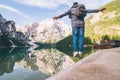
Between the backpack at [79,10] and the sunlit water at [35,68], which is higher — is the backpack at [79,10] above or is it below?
above

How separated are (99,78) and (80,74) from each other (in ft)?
1.45

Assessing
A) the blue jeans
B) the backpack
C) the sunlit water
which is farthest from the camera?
the sunlit water

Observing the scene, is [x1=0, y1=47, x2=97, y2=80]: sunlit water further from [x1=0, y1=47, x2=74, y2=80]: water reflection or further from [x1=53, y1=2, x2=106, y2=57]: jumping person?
[x1=53, y1=2, x2=106, y2=57]: jumping person

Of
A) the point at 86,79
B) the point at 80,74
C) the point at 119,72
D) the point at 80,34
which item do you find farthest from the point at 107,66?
the point at 80,34

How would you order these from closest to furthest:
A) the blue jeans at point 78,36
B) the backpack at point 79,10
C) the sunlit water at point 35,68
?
the backpack at point 79,10 < the blue jeans at point 78,36 < the sunlit water at point 35,68

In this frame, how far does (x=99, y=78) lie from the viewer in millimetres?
4281

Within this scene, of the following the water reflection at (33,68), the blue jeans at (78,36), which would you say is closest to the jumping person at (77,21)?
the blue jeans at (78,36)

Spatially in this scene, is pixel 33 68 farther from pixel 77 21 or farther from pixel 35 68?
pixel 77 21

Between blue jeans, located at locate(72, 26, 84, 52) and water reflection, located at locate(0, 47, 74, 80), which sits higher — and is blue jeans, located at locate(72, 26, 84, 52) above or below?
above

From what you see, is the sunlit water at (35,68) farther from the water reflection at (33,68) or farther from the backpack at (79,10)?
the backpack at (79,10)

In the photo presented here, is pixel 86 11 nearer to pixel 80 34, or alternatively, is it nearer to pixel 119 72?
pixel 80 34

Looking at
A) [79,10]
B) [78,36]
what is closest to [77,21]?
[79,10]

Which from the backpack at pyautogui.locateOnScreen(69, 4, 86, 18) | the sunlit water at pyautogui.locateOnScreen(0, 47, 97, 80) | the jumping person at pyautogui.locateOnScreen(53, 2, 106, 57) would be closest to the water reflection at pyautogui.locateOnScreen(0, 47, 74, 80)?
the sunlit water at pyautogui.locateOnScreen(0, 47, 97, 80)

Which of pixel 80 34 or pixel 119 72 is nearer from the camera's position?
pixel 119 72
